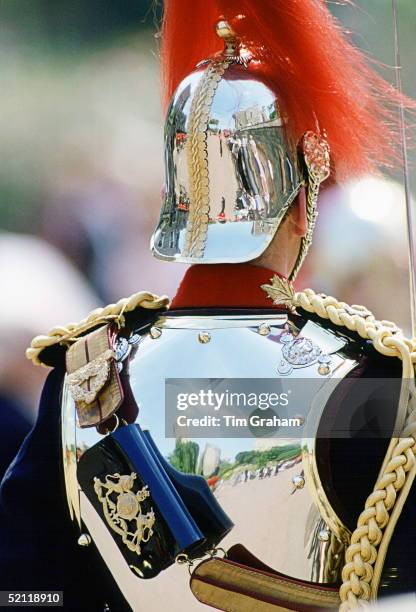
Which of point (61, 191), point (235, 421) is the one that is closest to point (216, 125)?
point (235, 421)

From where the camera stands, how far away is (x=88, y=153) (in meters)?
4.02

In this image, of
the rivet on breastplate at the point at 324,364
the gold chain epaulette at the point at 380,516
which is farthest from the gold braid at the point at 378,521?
the rivet on breastplate at the point at 324,364

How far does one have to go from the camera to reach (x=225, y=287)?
2016 mm

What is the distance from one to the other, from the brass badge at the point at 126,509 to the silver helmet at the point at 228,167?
353 millimetres

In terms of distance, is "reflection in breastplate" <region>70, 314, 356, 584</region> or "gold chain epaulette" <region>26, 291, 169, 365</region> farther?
"gold chain epaulette" <region>26, 291, 169, 365</region>

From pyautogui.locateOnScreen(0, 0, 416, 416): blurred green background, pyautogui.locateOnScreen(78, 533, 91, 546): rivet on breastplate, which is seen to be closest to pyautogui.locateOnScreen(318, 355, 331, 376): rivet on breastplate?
pyautogui.locateOnScreen(78, 533, 91, 546): rivet on breastplate

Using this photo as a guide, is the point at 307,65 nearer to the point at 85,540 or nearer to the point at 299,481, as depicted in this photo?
the point at 299,481

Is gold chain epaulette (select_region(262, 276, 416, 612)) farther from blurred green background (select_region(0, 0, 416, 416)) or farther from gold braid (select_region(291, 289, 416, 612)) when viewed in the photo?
blurred green background (select_region(0, 0, 416, 416))

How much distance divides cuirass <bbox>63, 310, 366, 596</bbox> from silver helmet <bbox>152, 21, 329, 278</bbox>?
0.40 feet

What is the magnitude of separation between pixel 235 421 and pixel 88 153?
2.25 meters

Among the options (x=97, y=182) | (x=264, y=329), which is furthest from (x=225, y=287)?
(x=97, y=182)

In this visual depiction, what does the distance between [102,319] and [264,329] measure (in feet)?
0.99

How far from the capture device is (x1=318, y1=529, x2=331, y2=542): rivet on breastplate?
6.09ft

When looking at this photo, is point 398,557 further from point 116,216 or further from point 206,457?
point 116,216
